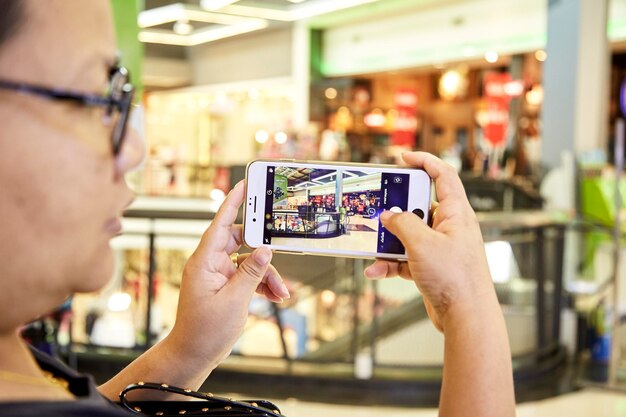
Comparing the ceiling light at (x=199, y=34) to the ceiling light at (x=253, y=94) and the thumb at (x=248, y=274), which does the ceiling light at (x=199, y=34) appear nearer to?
the ceiling light at (x=253, y=94)

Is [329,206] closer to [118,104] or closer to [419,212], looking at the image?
[419,212]

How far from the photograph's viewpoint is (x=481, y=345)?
33.9 inches

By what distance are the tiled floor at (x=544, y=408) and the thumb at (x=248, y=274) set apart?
3237mm

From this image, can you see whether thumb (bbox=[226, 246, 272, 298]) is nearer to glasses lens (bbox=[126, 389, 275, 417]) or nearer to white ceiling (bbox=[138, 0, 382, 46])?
glasses lens (bbox=[126, 389, 275, 417])

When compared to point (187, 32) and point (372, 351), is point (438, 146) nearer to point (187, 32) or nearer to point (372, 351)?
point (187, 32)

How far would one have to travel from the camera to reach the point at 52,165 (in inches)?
22.4

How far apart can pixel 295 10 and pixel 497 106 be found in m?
4.24

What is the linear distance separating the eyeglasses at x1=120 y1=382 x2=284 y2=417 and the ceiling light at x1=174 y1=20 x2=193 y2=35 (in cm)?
1624

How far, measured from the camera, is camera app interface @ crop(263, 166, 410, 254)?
1.07 metres

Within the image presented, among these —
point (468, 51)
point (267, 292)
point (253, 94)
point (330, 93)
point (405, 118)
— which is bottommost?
point (267, 292)

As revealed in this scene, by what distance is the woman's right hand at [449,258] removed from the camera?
87 cm

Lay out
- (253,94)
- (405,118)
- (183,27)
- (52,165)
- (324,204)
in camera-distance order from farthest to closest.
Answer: (253,94)
(183,27)
(405,118)
(324,204)
(52,165)

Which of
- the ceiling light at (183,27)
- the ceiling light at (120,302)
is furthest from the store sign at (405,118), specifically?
the ceiling light at (120,302)

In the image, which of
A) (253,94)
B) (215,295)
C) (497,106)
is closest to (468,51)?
(497,106)
